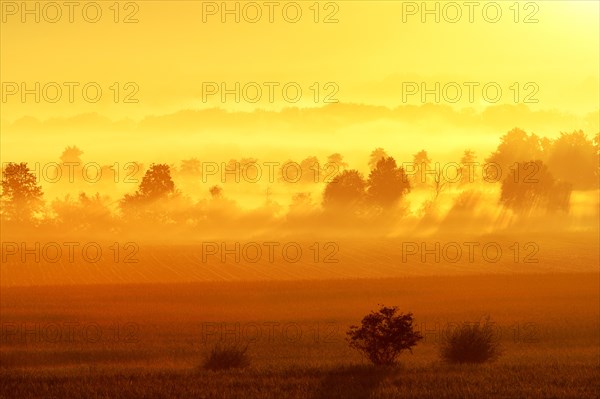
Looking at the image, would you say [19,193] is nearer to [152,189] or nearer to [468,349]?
[152,189]

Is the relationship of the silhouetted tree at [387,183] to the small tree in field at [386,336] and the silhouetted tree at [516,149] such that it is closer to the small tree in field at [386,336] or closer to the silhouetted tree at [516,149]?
the silhouetted tree at [516,149]

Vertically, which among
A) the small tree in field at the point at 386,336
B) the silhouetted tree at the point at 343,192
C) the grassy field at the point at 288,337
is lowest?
the grassy field at the point at 288,337

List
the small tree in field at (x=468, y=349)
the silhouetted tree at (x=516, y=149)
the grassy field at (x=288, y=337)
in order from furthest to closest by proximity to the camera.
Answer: the silhouetted tree at (x=516, y=149) → the small tree in field at (x=468, y=349) → the grassy field at (x=288, y=337)

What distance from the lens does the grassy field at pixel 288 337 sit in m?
23.0

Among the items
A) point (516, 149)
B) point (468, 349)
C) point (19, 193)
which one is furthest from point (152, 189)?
point (468, 349)

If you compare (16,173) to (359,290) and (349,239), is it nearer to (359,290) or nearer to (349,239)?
(349,239)

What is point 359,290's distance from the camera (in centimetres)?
6488

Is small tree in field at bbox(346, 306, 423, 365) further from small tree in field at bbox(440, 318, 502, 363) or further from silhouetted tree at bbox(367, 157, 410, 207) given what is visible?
silhouetted tree at bbox(367, 157, 410, 207)

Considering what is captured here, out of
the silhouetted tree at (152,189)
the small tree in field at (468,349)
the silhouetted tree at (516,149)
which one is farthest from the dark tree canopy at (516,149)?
the small tree in field at (468,349)

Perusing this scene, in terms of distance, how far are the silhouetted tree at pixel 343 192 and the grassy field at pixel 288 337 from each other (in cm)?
6554

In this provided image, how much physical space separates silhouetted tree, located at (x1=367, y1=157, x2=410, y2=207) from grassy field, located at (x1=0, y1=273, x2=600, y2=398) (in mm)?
65001

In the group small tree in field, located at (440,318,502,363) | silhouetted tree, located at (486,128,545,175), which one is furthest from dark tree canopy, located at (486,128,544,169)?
small tree in field, located at (440,318,502,363)

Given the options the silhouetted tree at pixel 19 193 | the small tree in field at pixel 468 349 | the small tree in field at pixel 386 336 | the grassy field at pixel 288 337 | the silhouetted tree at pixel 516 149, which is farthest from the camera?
the silhouetted tree at pixel 516 149

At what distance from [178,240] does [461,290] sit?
235ft
